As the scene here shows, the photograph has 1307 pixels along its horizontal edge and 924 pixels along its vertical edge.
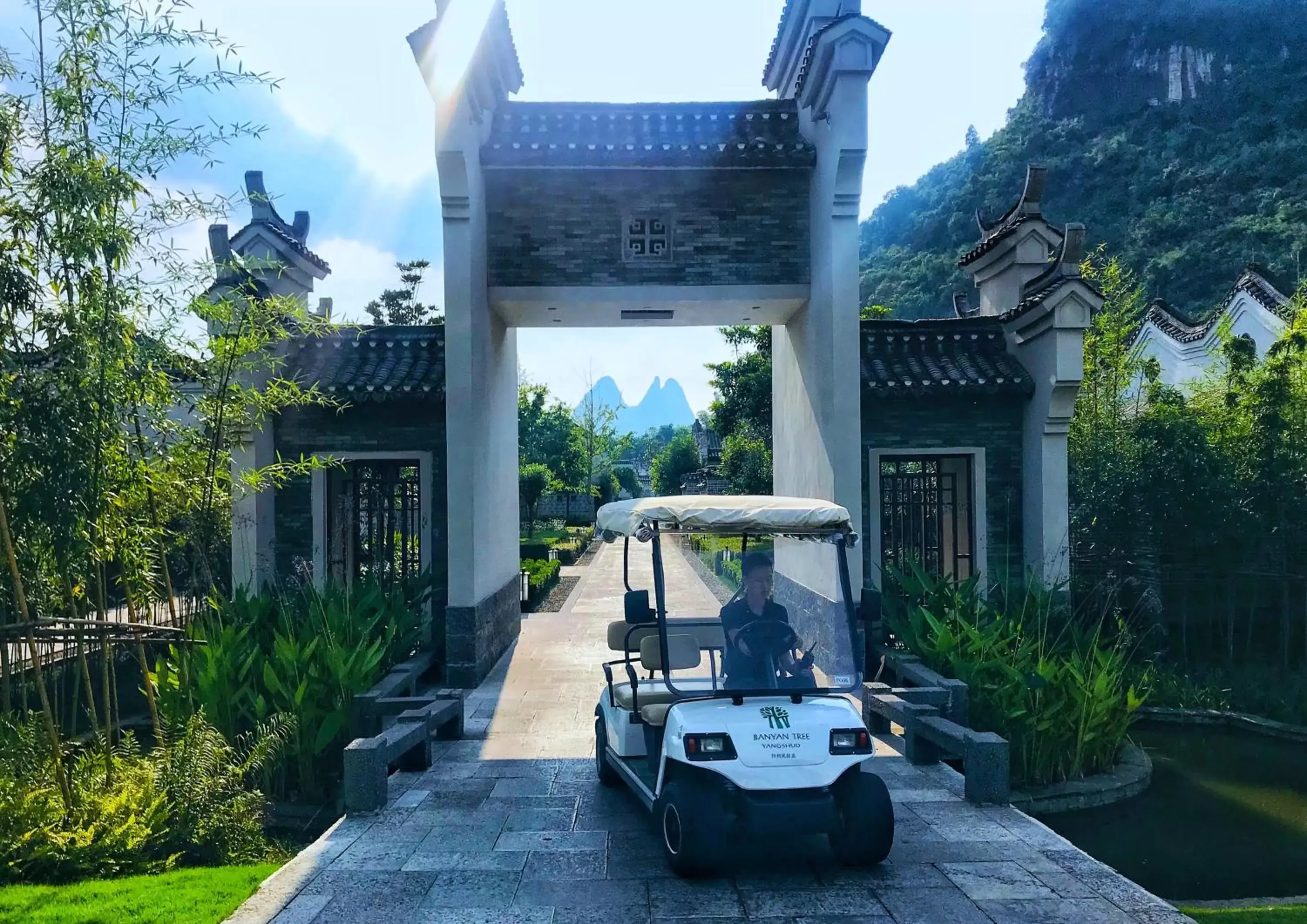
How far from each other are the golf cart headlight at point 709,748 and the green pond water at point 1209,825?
2987 millimetres

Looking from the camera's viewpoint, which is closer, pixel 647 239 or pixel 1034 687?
pixel 1034 687

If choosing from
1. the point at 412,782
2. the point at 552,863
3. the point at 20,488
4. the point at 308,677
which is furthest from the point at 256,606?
the point at 552,863

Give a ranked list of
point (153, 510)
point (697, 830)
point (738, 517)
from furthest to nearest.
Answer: point (153, 510), point (738, 517), point (697, 830)

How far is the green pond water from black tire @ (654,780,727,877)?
2.91 meters

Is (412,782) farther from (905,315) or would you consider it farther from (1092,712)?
(905,315)

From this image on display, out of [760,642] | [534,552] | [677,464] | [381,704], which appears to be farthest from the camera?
[677,464]

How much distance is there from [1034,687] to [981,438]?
428cm

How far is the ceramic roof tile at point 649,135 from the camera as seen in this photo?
30.9 feet

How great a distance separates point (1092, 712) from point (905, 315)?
3472cm

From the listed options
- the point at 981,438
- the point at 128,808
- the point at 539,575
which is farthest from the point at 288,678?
the point at 539,575

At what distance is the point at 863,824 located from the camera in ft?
14.4

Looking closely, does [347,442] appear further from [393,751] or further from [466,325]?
[393,751]

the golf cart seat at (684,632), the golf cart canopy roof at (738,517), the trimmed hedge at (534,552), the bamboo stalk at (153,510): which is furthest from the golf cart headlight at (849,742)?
the trimmed hedge at (534,552)

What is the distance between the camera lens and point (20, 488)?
491 centimetres
